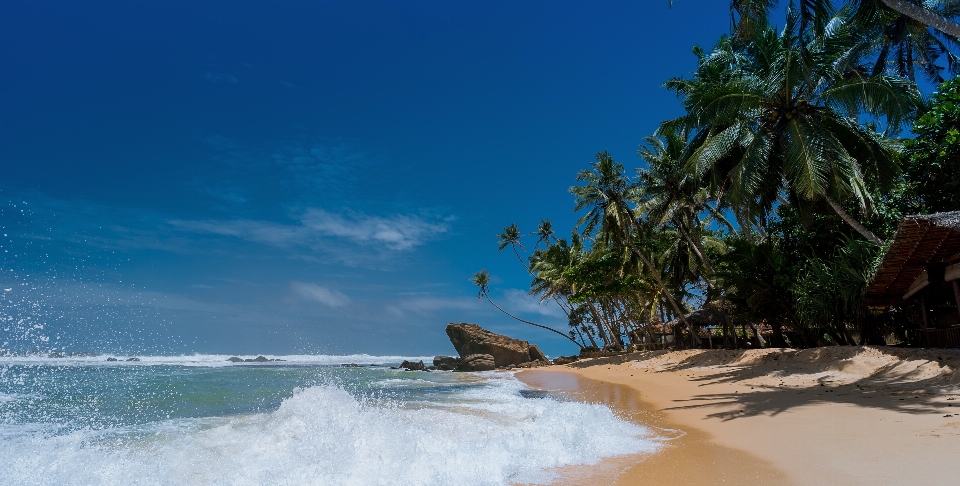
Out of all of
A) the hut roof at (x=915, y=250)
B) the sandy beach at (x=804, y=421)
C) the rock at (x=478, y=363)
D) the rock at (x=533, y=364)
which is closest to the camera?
the sandy beach at (x=804, y=421)

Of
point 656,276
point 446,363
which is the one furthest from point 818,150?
point 446,363

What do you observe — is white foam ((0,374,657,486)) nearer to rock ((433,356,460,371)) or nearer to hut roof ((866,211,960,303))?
hut roof ((866,211,960,303))

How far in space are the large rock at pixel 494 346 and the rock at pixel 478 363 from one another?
1181 mm

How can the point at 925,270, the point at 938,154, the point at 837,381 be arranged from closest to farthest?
the point at 837,381
the point at 925,270
the point at 938,154

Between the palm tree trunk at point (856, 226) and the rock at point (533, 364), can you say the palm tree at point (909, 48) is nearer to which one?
the palm tree trunk at point (856, 226)

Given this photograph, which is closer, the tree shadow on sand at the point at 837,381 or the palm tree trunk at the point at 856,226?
the tree shadow on sand at the point at 837,381

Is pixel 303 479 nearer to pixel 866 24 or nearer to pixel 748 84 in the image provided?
pixel 748 84

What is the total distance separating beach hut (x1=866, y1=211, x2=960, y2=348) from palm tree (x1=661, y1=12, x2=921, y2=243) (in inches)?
47.6

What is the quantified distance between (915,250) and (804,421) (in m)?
5.80

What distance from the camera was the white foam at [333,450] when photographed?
515 cm

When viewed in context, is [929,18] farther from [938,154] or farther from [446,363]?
[446,363]

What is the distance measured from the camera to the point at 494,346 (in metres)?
38.7

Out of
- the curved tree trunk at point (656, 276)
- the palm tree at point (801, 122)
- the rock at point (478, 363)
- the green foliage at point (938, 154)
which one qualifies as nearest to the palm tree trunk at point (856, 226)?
the palm tree at point (801, 122)

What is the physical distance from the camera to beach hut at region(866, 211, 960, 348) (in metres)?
9.29
